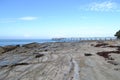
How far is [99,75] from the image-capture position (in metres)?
11.8

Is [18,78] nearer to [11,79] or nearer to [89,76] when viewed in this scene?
[11,79]

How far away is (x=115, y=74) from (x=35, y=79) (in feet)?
15.2

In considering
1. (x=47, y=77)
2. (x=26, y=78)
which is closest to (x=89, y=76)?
(x=47, y=77)

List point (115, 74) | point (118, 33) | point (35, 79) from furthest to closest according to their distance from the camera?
point (118, 33) → point (115, 74) → point (35, 79)

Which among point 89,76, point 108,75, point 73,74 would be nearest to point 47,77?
point 73,74

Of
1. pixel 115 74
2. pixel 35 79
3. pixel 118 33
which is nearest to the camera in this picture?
pixel 35 79

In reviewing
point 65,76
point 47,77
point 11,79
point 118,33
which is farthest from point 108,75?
point 118,33

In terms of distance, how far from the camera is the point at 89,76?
1155 cm

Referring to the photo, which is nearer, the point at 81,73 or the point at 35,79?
the point at 35,79

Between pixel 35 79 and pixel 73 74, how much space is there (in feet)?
7.55

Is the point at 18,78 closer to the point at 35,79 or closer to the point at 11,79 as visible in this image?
the point at 11,79

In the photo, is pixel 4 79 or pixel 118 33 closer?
pixel 4 79

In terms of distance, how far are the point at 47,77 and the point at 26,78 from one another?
118cm

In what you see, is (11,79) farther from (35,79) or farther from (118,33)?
(118,33)
